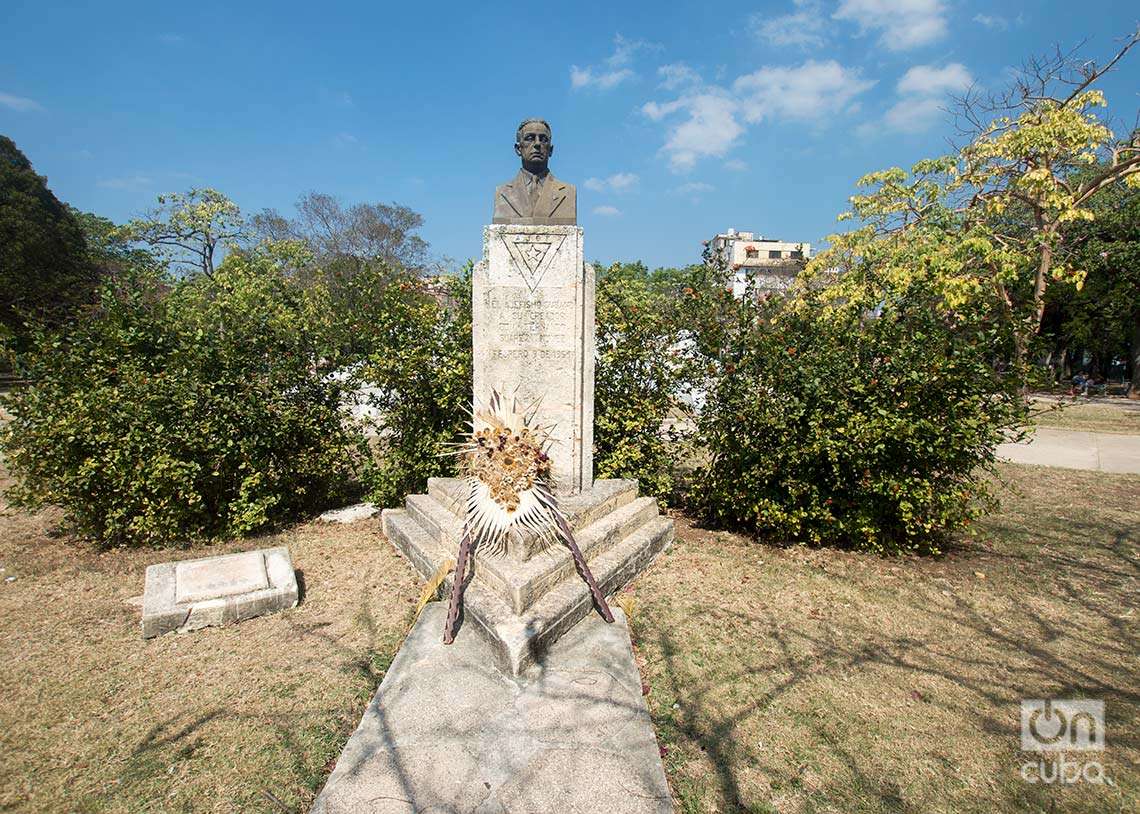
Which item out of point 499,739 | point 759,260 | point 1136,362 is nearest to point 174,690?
point 499,739

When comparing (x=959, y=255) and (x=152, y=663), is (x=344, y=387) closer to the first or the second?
(x=152, y=663)

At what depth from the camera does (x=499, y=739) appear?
8.30 feet

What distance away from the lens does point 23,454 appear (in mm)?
4684

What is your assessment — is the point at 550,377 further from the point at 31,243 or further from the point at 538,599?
the point at 31,243

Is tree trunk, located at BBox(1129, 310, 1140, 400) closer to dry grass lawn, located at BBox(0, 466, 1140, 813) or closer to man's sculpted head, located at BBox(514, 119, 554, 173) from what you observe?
dry grass lawn, located at BBox(0, 466, 1140, 813)

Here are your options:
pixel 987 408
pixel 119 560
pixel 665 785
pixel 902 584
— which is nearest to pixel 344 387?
pixel 119 560

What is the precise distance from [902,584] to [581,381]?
9.83 feet

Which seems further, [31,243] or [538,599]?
[31,243]

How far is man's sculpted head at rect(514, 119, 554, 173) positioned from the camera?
185 inches

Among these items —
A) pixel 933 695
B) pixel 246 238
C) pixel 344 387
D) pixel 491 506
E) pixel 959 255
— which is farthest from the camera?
pixel 246 238

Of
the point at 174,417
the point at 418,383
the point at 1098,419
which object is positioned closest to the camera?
the point at 174,417

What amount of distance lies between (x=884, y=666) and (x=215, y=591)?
169 inches

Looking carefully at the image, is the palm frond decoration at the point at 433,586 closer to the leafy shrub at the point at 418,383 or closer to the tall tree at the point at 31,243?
the leafy shrub at the point at 418,383

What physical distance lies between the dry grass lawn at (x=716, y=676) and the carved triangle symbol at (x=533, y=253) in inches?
103
